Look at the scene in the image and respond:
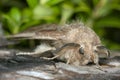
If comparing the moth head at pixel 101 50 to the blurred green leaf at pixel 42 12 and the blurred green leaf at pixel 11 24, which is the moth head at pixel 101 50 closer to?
the blurred green leaf at pixel 42 12

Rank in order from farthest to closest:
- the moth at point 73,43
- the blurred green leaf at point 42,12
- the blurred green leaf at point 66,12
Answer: the blurred green leaf at point 66,12
the blurred green leaf at point 42,12
the moth at point 73,43

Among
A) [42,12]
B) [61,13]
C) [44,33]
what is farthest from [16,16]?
[44,33]

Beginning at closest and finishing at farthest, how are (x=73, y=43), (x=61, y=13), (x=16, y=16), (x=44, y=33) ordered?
(x=73, y=43) → (x=44, y=33) → (x=16, y=16) → (x=61, y=13)

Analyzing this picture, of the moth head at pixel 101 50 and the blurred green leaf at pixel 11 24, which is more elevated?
the blurred green leaf at pixel 11 24

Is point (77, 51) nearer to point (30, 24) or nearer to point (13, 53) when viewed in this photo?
point (13, 53)

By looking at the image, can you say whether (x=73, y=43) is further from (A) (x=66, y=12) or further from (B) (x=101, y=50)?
(A) (x=66, y=12)

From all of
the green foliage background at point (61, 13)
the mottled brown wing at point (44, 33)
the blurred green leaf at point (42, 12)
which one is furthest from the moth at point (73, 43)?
the blurred green leaf at point (42, 12)

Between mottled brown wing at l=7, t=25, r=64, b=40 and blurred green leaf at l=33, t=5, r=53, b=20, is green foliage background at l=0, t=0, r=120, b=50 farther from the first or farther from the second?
mottled brown wing at l=7, t=25, r=64, b=40

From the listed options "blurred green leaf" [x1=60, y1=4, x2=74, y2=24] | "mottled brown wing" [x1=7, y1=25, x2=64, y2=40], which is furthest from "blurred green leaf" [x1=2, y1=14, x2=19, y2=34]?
"mottled brown wing" [x1=7, y1=25, x2=64, y2=40]
